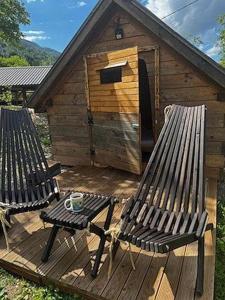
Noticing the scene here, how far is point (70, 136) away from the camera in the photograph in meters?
6.24

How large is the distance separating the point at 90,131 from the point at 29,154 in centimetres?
220

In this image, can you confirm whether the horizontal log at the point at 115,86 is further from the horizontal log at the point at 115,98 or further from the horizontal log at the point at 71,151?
the horizontal log at the point at 71,151

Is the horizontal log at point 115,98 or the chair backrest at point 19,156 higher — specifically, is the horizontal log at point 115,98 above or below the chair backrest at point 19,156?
above

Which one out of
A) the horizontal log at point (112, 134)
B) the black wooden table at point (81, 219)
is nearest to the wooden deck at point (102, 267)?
the black wooden table at point (81, 219)

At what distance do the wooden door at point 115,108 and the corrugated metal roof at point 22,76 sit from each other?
1700 centimetres

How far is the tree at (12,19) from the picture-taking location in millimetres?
14781

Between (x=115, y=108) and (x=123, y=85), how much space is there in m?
0.49

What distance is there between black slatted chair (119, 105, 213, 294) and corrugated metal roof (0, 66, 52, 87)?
779 inches

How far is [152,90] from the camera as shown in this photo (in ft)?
17.6

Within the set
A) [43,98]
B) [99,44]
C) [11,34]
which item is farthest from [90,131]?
[11,34]

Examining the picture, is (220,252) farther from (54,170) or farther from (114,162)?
(114,162)

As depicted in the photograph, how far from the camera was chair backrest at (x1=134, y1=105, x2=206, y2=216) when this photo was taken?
2693 millimetres

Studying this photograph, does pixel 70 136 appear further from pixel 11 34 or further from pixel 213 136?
pixel 11 34

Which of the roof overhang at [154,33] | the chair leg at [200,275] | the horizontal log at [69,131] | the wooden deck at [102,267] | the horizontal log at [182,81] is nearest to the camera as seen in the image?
the chair leg at [200,275]
